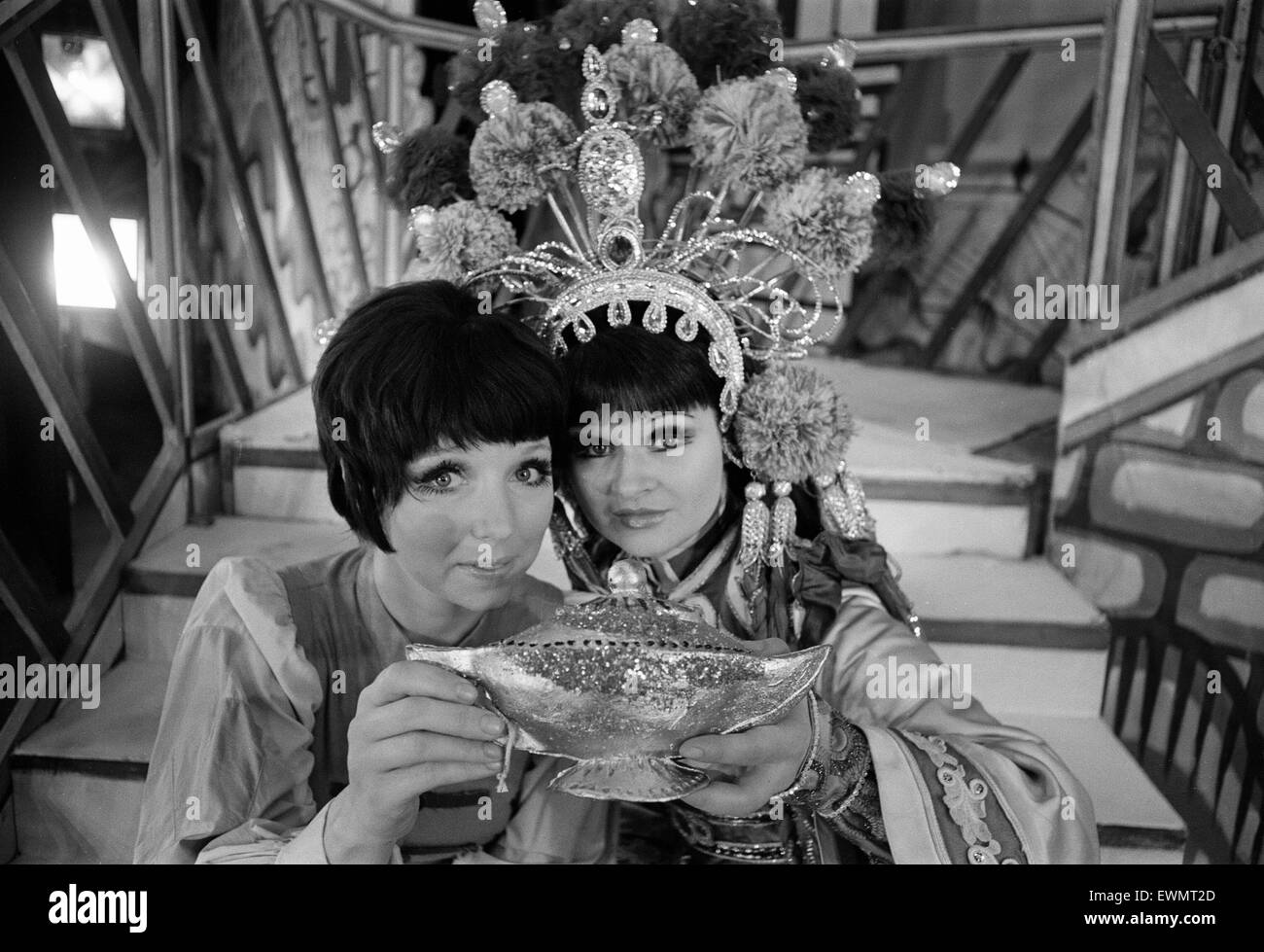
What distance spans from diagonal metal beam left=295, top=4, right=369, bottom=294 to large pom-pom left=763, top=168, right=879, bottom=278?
0.89m

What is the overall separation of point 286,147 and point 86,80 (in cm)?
A: 37

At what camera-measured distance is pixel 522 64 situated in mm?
1211

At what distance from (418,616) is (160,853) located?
0.30m

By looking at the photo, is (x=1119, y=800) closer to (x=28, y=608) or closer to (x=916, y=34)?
(x=28, y=608)

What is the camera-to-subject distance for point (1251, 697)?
58.9 inches

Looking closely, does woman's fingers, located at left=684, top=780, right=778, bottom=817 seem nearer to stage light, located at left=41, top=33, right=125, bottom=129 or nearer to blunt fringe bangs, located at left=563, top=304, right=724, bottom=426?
blunt fringe bangs, located at left=563, top=304, right=724, bottom=426

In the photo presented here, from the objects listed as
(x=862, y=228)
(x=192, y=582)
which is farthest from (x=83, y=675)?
(x=862, y=228)

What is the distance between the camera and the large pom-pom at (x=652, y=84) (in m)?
1.15

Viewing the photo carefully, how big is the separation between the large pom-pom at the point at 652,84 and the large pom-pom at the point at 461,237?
0.62 feet

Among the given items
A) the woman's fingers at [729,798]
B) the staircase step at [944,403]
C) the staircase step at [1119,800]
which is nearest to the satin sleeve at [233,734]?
the woman's fingers at [729,798]

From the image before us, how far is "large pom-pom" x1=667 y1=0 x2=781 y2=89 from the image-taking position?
121 cm

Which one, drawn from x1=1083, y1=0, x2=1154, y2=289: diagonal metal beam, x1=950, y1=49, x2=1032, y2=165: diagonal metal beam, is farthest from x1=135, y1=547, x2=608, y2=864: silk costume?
x1=950, y1=49, x2=1032, y2=165: diagonal metal beam
